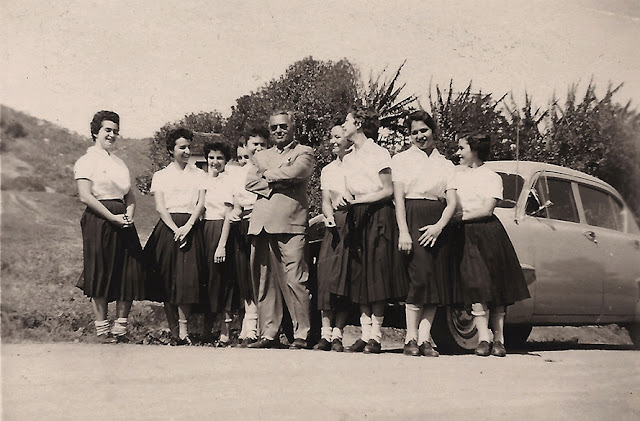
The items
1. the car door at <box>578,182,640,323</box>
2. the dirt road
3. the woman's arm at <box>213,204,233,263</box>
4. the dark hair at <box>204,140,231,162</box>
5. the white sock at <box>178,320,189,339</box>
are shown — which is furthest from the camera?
the car door at <box>578,182,640,323</box>

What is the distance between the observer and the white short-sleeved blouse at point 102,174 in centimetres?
664

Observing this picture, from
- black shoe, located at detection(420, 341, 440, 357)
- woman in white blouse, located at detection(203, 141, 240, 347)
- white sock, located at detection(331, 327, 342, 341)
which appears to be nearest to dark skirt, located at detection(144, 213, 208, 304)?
woman in white blouse, located at detection(203, 141, 240, 347)

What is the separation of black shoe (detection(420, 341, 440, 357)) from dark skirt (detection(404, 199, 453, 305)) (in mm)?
324

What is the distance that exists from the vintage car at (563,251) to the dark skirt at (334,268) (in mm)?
530

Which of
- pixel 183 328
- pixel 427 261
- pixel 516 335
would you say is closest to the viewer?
pixel 427 261

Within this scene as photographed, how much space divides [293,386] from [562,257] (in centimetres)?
364

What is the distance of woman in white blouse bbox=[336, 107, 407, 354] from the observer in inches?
255

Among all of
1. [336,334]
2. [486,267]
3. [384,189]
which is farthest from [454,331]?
[384,189]

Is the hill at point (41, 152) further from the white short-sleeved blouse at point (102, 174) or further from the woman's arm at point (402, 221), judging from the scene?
the woman's arm at point (402, 221)

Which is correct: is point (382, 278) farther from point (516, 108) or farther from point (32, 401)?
point (516, 108)

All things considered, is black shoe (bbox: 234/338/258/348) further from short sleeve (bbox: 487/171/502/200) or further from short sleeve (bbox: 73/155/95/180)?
short sleeve (bbox: 487/171/502/200)

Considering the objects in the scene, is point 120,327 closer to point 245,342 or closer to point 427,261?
point 245,342

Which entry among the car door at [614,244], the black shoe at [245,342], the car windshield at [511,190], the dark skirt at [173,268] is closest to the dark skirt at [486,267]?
the car windshield at [511,190]

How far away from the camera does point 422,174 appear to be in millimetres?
6492
